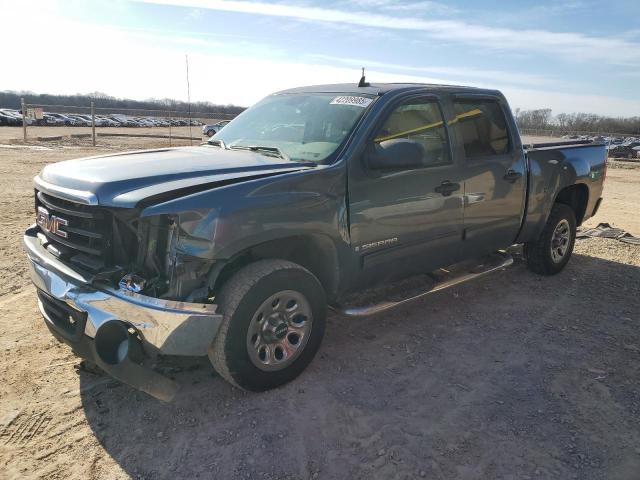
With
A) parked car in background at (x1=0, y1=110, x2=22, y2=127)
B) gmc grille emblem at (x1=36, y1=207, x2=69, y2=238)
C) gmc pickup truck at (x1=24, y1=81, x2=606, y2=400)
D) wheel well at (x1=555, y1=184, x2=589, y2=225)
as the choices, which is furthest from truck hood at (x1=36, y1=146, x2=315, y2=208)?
parked car in background at (x1=0, y1=110, x2=22, y2=127)

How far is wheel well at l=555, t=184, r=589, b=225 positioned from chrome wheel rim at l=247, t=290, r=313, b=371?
12.9ft

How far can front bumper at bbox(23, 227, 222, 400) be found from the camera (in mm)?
2828

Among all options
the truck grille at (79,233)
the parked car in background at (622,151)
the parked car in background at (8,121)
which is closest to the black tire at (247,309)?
the truck grille at (79,233)

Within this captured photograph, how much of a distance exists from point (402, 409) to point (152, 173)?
2.13 meters

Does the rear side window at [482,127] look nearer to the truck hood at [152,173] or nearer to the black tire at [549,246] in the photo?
the black tire at [549,246]

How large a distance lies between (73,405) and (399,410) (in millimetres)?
2016

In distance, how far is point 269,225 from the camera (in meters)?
3.16

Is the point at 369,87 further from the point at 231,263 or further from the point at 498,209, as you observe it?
the point at 231,263

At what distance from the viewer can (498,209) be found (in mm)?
4906

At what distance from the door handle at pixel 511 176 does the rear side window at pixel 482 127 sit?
200mm

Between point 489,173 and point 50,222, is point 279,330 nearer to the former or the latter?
point 50,222

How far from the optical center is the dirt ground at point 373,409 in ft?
9.14

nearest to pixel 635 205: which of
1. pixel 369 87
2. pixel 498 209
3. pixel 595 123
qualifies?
pixel 498 209

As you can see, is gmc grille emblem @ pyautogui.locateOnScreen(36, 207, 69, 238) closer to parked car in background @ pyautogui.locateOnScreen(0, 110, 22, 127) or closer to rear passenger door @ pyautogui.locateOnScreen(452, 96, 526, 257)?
rear passenger door @ pyautogui.locateOnScreen(452, 96, 526, 257)
